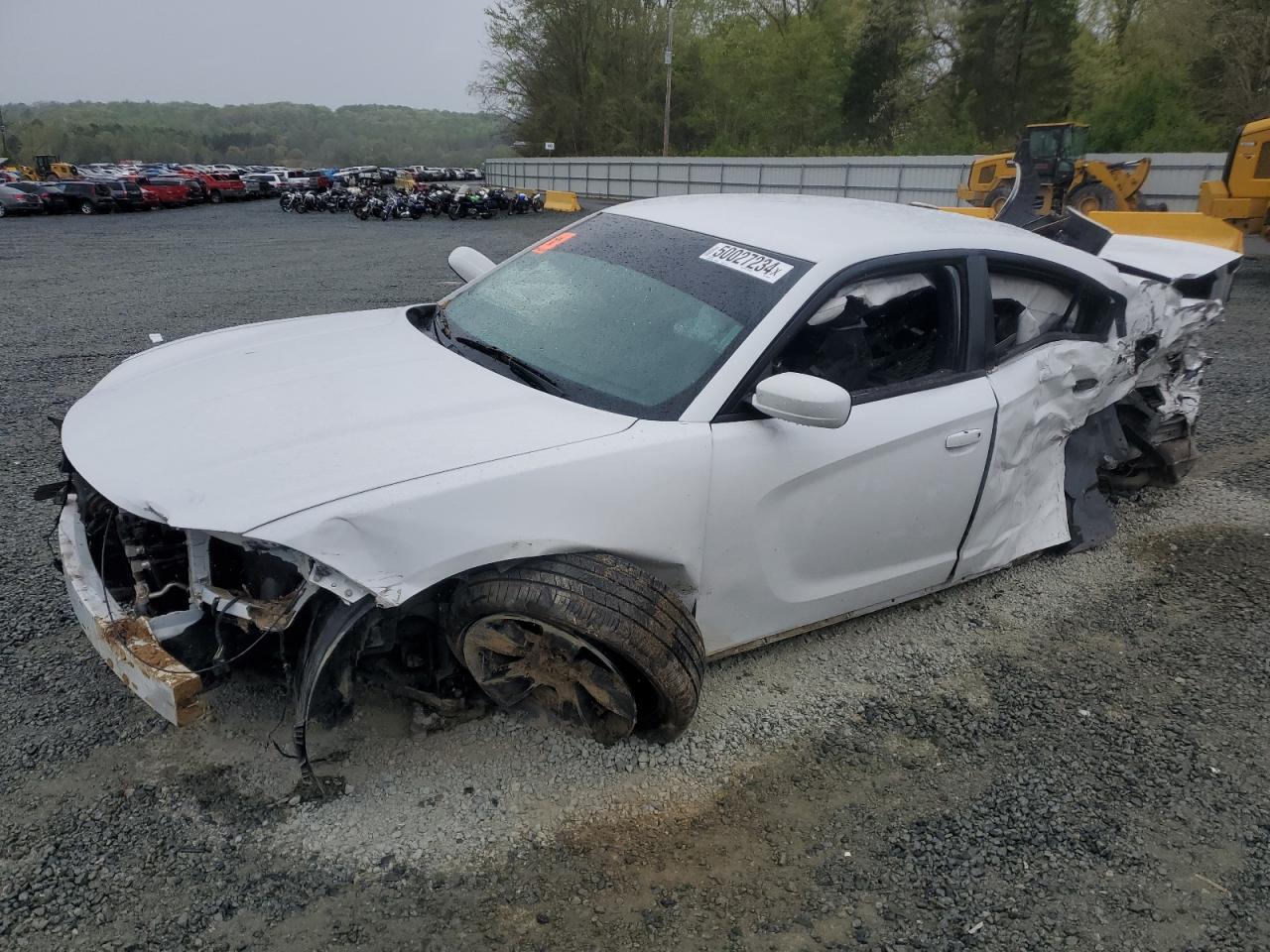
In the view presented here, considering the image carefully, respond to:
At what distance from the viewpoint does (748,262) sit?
2816mm

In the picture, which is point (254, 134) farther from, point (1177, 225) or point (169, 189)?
point (1177, 225)

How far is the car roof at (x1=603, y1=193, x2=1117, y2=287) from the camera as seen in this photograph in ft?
9.34

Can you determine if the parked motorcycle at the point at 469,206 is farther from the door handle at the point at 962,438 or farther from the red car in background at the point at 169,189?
the door handle at the point at 962,438

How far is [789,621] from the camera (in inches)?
109

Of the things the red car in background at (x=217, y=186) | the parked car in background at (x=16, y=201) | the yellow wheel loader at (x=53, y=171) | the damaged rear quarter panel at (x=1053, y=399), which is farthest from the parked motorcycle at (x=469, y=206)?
the yellow wheel loader at (x=53, y=171)

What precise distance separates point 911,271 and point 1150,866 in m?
1.89

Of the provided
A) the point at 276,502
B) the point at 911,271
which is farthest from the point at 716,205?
the point at 276,502

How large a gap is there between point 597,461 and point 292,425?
0.84m

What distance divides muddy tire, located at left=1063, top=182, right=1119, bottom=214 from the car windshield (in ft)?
49.8

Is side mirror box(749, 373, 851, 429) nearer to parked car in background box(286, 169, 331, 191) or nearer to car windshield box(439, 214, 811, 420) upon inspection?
car windshield box(439, 214, 811, 420)

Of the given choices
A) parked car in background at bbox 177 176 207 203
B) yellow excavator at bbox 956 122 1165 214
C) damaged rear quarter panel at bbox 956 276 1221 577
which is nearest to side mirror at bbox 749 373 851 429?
damaged rear quarter panel at bbox 956 276 1221 577

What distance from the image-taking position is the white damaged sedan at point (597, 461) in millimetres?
2109

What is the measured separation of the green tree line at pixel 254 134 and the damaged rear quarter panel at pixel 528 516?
5657cm

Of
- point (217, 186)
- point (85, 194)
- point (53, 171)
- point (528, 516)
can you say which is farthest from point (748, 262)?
point (53, 171)
